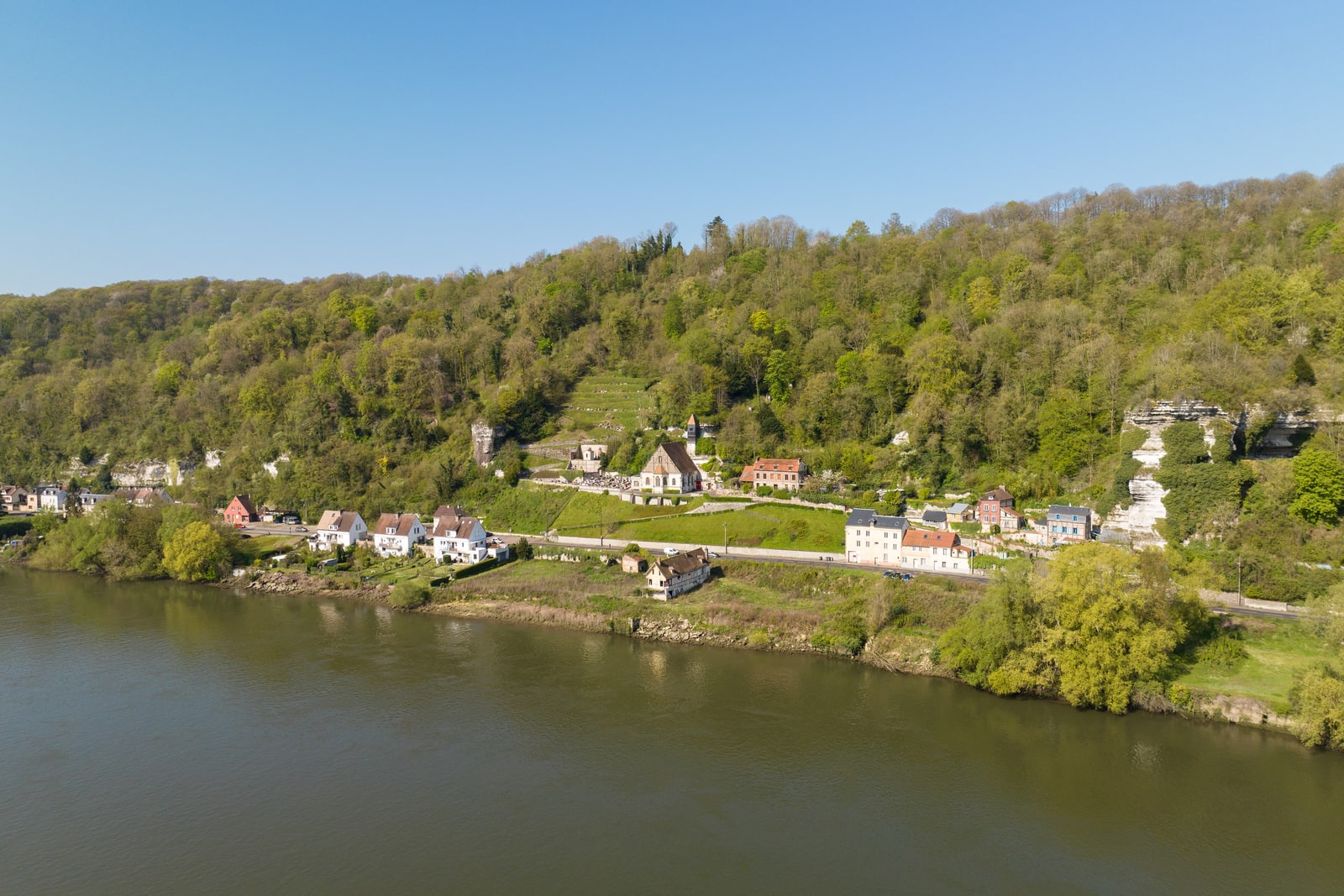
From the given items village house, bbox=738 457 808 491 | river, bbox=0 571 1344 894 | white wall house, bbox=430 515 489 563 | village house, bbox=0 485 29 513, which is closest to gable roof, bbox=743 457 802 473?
village house, bbox=738 457 808 491

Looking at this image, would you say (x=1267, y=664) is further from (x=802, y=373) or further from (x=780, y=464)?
(x=802, y=373)

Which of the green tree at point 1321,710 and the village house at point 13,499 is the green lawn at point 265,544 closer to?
the village house at point 13,499

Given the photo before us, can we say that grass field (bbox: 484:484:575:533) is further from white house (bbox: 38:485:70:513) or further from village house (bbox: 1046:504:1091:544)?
white house (bbox: 38:485:70:513)

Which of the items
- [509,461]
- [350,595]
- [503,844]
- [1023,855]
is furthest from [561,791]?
[509,461]

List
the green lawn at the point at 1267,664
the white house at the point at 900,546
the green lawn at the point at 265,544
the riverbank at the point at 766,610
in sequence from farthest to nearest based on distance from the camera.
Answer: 1. the green lawn at the point at 265,544
2. the white house at the point at 900,546
3. the riverbank at the point at 766,610
4. the green lawn at the point at 1267,664

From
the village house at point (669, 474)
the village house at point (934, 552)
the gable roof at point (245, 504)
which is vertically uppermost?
the village house at point (669, 474)

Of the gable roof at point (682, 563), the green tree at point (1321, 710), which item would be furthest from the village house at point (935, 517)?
the green tree at point (1321, 710)
